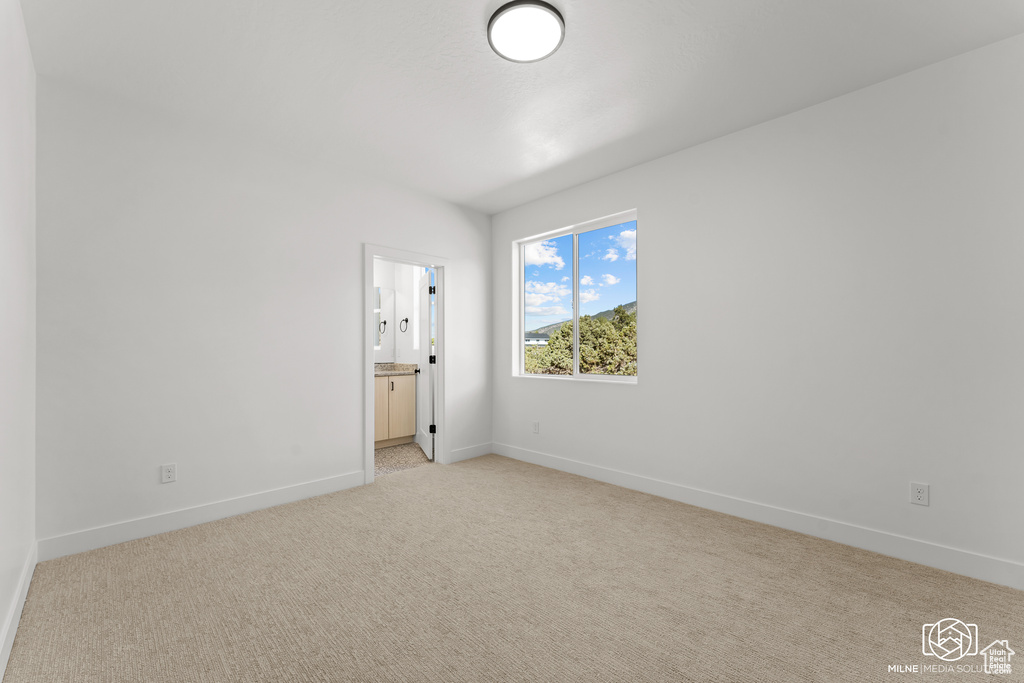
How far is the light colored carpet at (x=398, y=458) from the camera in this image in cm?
441

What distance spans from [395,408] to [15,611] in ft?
11.5

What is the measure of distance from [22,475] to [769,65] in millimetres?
4178

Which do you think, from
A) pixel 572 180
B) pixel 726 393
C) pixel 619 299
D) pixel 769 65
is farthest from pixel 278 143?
pixel 726 393

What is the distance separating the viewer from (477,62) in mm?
2357

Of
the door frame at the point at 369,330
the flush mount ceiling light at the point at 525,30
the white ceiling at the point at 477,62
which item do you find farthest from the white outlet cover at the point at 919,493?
the door frame at the point at 369,330

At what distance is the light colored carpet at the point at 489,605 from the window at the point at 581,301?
1.53 meters

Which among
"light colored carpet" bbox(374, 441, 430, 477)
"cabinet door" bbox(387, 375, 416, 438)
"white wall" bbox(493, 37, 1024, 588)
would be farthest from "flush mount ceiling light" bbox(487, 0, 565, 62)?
"cabinet door" bbox(387, 375, 416, 438)

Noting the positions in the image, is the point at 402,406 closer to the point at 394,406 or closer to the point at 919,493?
the point at 394,406

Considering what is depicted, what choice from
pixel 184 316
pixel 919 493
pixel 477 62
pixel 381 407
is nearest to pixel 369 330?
pixel 184 316

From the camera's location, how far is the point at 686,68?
95.5 inches

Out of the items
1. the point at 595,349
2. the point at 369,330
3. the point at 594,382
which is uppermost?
the point at 369,330

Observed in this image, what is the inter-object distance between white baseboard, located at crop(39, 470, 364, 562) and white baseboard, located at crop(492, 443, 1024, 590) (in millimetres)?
2214

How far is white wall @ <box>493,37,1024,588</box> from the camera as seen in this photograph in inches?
88.5

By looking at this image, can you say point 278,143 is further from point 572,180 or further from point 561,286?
point 561,286
